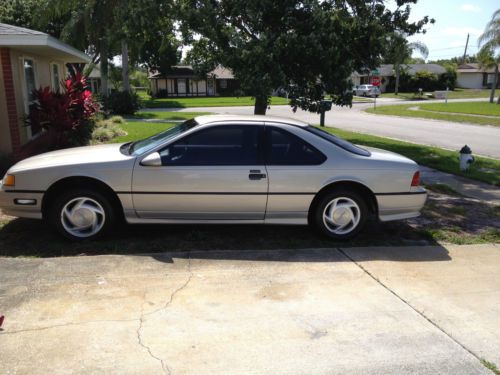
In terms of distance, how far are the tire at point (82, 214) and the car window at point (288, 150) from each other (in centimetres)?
190

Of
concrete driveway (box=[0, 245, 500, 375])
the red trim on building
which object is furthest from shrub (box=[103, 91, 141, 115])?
concrete driveway (box=[0, 245, 500, 375])

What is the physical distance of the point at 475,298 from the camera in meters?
4.40

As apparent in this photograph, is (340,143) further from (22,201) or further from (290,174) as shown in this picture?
(22,201)

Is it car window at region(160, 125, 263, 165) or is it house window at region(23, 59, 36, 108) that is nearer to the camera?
car window at region(160, 125, 263, 165)

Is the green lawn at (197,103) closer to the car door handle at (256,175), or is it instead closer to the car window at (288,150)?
the car window at (288,150)

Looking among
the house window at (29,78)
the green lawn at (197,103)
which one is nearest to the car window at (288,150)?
the house window at (29,78)

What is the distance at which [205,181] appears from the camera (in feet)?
17.7

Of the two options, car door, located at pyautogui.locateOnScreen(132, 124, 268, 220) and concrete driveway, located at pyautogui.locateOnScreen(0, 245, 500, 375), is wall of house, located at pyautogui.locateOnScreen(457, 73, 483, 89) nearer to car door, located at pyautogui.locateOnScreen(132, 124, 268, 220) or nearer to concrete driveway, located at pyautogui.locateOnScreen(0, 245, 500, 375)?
car door, located at pyautogui.locateOnScreen(132, 124, 268, 220)

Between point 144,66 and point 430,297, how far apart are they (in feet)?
198

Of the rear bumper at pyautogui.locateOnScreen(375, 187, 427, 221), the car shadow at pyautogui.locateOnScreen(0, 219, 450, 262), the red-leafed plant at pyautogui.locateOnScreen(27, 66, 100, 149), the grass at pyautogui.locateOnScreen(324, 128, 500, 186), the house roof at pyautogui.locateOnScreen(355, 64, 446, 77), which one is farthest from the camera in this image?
the house roof at pyautogui.locateOnScreen(355, 64, 446, 77)

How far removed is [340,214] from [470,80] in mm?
83387

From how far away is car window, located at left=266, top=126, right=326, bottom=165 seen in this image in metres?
5.57

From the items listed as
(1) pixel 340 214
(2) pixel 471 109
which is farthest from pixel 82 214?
(2) pixel 471 109

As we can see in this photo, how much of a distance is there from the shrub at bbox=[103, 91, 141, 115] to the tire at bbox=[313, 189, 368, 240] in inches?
983
